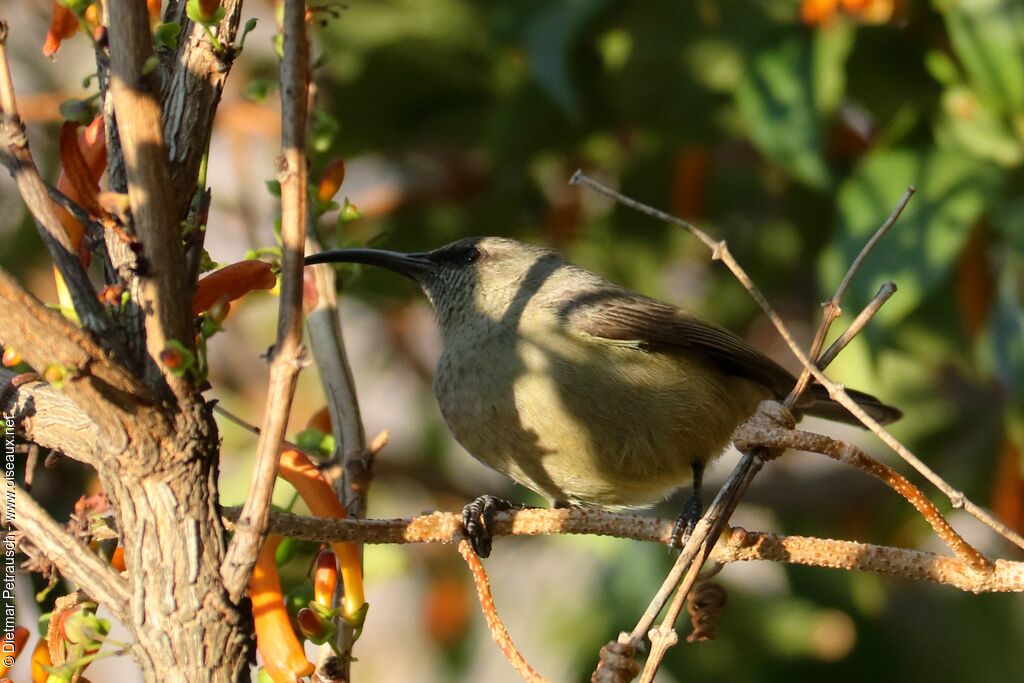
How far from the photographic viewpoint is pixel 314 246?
243cm

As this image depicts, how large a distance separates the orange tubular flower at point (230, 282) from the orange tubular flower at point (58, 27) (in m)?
0.43

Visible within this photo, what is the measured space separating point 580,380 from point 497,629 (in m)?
1.36

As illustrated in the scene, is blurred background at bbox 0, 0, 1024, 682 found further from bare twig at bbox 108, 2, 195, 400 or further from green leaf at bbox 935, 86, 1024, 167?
bare twig at bbox 108, 2, 195, 400

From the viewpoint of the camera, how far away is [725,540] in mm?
2096

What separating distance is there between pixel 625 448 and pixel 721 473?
1104 millimetres

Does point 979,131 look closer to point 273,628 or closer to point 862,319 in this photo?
point 862,319

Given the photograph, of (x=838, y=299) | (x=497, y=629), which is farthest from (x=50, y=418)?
(x=838, y=299)

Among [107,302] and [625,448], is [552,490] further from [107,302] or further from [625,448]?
[107,302]

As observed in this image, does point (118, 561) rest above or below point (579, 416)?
below

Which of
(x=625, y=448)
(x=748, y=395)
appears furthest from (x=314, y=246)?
(x=748, y=395)

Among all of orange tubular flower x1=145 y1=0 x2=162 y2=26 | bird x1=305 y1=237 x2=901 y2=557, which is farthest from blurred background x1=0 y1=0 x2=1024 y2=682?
orange tubular flower x1=145 y1=0 x2=162 y2=26

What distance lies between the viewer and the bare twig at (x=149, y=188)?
5.28 ft

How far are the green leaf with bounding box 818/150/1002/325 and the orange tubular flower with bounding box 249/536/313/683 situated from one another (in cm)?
201

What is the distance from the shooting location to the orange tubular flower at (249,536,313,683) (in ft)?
6.32
